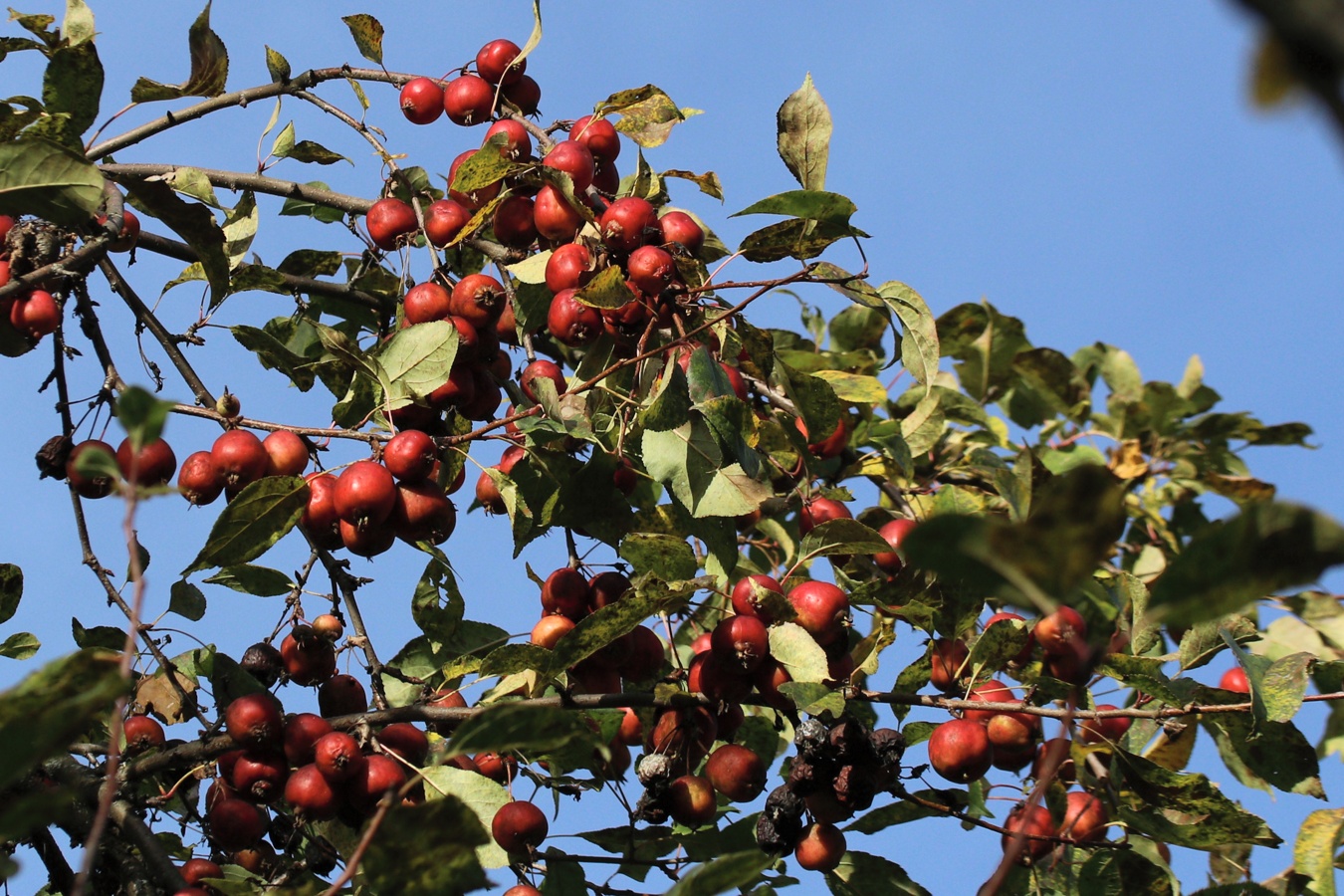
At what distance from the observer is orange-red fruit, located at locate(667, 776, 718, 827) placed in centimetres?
211

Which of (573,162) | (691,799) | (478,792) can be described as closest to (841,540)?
(691,799)

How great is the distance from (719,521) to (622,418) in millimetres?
278

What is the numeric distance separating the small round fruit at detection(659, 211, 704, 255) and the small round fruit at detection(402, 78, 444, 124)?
2.77 ft

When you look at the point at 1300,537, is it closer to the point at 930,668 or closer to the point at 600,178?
the point at 930,668

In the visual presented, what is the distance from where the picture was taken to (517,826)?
6.67ft

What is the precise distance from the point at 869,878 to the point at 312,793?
1034 millimetres

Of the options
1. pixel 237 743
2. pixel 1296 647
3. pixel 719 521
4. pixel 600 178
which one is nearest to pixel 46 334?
pixel 237 743

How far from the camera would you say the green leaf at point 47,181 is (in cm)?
191

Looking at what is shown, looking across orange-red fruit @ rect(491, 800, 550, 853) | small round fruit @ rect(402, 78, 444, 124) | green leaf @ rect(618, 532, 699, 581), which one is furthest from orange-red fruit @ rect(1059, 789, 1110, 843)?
small round fruit @ rect(402, 78, 444, 124)

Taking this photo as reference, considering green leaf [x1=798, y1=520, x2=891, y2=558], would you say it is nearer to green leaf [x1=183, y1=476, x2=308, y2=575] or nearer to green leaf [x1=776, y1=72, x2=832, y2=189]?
green leaf [x1=776, y1=72, x2=832, y2=189]

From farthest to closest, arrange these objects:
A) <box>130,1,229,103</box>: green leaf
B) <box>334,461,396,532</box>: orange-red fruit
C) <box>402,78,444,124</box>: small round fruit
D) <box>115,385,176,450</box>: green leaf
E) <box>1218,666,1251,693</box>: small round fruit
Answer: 1. <box>1218,666,1251,693</box>: small round fruit
2. <box>402,78,444,124</box>: small round fruit
3. <box>130,1,229,103</box>: green leaf
4. <box>334,461,396,532</box>: orange-red fruit
5. <box>115,385,176,450</box>: green leaf

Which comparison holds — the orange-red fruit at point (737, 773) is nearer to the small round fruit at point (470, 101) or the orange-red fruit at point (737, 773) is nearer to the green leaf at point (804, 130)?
the green leaf at point (804, 130)

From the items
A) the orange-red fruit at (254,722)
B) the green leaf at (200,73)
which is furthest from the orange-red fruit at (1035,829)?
the green leaf at (200,73)

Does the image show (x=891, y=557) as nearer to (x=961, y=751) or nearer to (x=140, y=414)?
(x=961, y=751)
